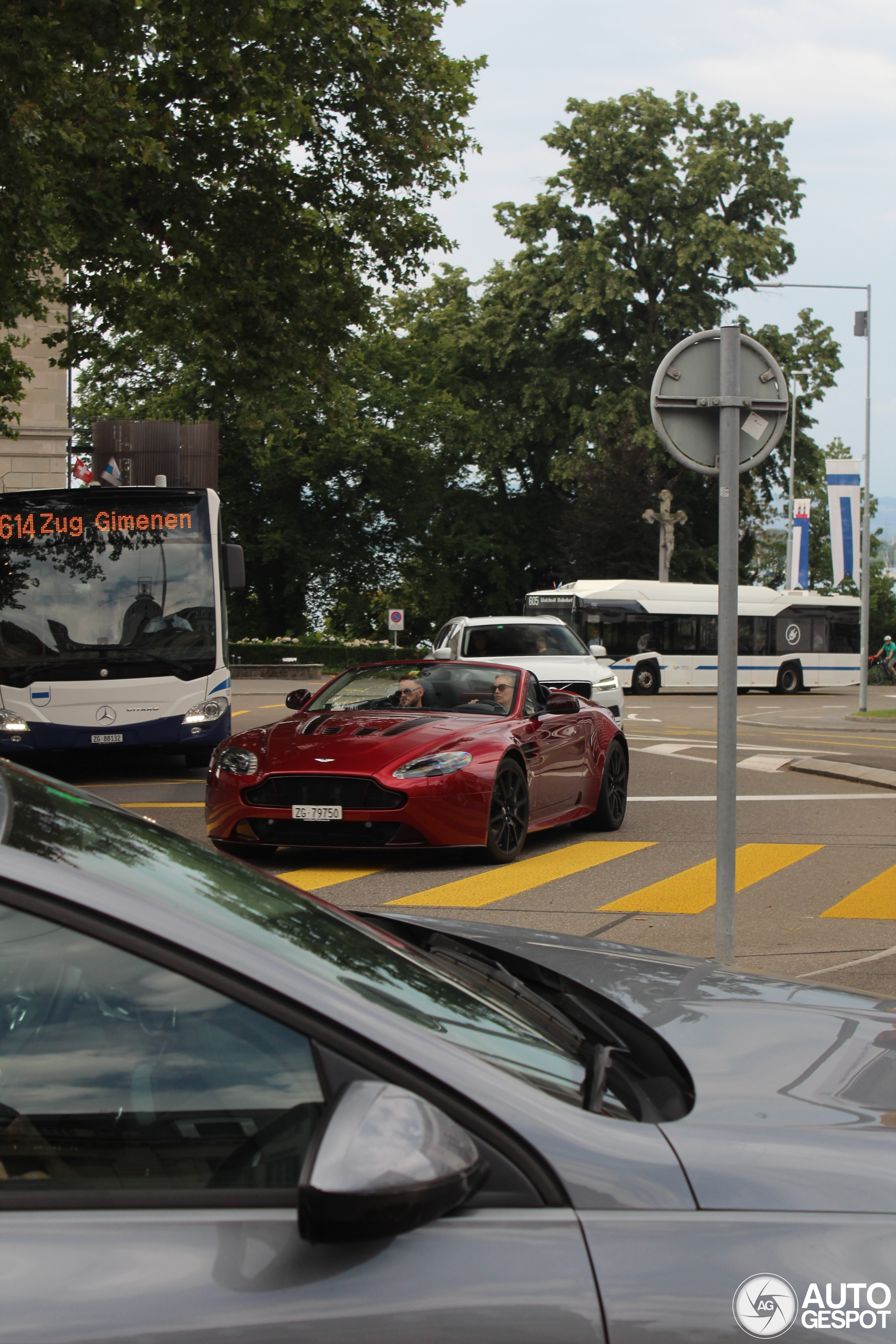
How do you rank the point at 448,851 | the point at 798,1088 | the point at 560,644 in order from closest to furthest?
the point at 798,1088
the point at 448,851
the point at 560,644

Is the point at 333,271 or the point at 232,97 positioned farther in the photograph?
the point at 333,271

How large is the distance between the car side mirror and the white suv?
281 inches

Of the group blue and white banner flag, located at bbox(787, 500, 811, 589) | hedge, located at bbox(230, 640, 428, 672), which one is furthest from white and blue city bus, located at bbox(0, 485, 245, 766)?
blue and white banner flag, located at bbox(787, 500, 811, 589)

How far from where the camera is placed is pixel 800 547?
4481cm

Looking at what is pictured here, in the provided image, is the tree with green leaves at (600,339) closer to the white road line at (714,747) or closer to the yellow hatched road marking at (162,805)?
the white road line at (714,747)

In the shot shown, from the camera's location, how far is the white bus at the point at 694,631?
39.0 metres

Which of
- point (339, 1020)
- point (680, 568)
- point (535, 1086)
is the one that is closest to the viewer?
point (339, 1020)

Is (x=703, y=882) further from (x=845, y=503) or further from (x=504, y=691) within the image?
(x=845, y=503)

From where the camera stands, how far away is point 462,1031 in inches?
75.7

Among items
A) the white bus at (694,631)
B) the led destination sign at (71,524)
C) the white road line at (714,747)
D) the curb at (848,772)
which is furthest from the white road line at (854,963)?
the white bus at (694,631)

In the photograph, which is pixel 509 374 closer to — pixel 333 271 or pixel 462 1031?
pixel 333 271

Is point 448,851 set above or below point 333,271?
below

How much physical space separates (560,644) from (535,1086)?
16621 millimetres

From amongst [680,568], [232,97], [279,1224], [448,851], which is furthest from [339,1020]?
[680,568]
